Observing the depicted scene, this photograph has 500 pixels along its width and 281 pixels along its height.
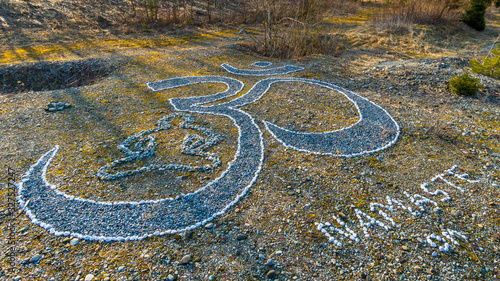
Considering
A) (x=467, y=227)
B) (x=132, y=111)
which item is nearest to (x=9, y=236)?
(x=132, y=111)

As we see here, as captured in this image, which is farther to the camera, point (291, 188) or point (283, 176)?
point (283, 176)

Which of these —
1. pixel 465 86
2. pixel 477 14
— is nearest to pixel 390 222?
pixel 465 86

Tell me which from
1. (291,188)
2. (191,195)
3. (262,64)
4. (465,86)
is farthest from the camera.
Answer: (262,64)

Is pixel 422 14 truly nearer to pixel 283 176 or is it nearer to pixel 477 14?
pixel 477 14

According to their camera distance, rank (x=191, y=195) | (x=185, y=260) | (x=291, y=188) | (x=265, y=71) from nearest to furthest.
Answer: (x=185, y=260)
(x=191, y=195)
(x=291, y=188)
(x=265, y=71)

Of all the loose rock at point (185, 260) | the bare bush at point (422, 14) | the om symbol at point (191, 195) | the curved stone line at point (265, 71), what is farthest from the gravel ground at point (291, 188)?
the bare bush at point (422, 14)

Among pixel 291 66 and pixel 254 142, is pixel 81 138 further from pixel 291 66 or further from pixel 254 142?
pixel 291 66
